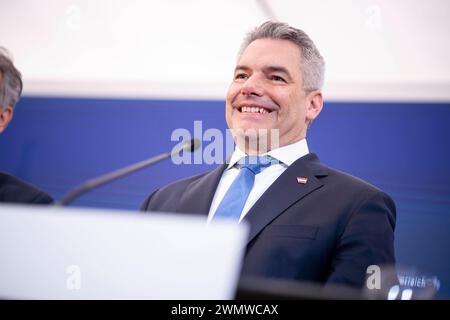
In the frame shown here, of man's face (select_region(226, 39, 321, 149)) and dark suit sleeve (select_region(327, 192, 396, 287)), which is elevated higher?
man's face (select_region(226, 39, 321, 149))

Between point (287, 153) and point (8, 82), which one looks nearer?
point (287, 153)

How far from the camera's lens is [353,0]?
5.93 feet

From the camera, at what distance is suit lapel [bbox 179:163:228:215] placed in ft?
5.51

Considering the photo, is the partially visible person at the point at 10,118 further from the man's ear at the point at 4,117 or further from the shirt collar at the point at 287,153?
the shirt collar at the point at 287,153

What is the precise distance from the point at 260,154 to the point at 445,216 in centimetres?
58

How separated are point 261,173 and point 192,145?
0.29m

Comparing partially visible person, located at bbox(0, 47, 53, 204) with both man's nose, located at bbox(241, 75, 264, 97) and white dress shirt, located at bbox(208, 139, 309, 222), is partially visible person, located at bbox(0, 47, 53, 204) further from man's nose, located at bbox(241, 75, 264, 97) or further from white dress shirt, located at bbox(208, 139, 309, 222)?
man's nose, located at bbox(241, 75, 264, 97)

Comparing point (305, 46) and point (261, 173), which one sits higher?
point (305, 46)

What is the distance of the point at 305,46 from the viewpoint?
1.78 metres

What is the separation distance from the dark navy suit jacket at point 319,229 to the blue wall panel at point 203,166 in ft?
0.40

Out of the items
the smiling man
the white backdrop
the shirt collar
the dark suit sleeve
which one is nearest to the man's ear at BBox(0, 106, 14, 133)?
the white backdrop

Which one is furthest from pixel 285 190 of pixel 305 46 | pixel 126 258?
pixel 126 258

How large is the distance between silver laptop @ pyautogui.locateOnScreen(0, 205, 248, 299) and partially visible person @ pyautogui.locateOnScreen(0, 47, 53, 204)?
19.4 inches

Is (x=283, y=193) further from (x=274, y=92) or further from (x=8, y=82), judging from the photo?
(x=8, y=82)
